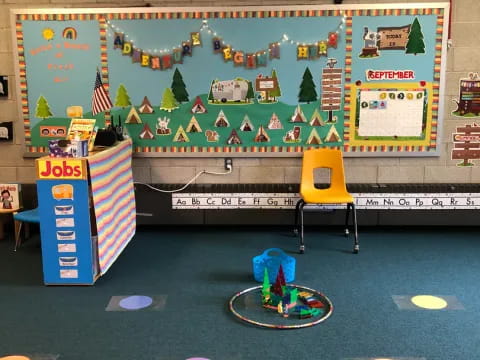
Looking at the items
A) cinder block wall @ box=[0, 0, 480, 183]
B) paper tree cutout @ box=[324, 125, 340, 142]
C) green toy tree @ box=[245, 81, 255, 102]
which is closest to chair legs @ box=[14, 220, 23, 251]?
cinder block wall @ box=[0, 0, 480, 183]

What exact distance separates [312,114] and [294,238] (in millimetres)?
1181

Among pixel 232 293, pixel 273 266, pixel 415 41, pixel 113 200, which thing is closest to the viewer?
pixel 232 293

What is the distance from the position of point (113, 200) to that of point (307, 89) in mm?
2064

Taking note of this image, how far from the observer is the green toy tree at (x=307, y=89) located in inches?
185

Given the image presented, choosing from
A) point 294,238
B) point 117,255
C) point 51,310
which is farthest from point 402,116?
point 51,310

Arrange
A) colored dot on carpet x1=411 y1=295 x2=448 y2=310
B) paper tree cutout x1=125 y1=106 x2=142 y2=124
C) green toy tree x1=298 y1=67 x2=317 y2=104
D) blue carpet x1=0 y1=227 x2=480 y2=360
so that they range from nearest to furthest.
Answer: blue carpet x1=0 y1=227 x2=480 y2=360 → colored dot on carpet x1=411 y1=295 x2=448 y2=310 → green toy tree x1=298 y1=67 x2=317 y2=104 → paper tree cutout x1=125 y1=106 x2=142 y2=124

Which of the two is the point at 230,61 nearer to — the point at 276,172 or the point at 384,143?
the point at 276,172

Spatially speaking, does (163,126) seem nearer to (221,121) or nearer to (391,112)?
(221,121)

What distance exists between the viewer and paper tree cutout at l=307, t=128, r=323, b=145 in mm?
4793

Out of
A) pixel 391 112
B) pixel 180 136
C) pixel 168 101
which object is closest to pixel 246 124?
pixel 180 136

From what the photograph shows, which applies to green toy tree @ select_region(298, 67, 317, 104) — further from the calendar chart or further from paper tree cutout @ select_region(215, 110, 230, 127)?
paper tree cutout @ select_region(215, 110, 230, 127)

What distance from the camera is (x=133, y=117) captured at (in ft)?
15.8

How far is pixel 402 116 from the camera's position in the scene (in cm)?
474

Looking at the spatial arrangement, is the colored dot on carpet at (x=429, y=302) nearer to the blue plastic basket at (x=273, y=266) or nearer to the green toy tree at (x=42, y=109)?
the blue plastic basket at (x=273, y=266)
